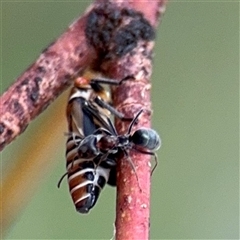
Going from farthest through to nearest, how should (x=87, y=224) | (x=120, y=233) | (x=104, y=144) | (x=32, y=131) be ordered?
(x=87, y=224)
(x=32, y=131)
(x=104, y=144)
(x=120, y=233)

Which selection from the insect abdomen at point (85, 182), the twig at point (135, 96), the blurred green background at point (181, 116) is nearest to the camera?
the twig at point (135, 96)

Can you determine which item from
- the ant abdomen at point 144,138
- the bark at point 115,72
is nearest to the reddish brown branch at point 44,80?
the bark at point 115,72

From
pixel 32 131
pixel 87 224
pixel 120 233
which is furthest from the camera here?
pixel 87 224

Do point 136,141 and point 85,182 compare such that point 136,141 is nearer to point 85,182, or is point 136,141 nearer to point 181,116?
point 85,182

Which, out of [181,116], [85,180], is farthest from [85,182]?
[181,116]

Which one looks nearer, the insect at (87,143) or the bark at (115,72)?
the bark at (115,72)

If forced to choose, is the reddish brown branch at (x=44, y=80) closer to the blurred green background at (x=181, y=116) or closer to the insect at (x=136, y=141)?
the insect at (x=136, y=141)

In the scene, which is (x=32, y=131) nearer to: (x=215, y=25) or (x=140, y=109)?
(x=140, y=109)

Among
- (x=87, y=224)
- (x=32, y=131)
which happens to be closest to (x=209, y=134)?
(x=87, y=224)
